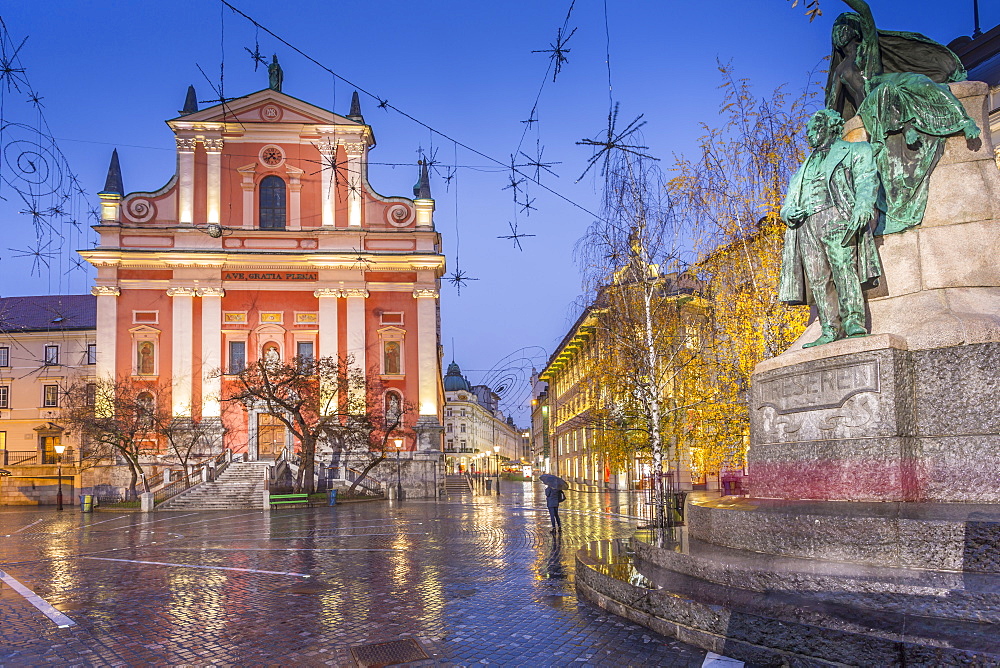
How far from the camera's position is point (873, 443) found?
568cm

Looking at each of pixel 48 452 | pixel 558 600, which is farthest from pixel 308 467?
pixel 558 600

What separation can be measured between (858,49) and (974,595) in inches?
185

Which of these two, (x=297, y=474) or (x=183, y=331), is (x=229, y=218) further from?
(x=297, y=474)

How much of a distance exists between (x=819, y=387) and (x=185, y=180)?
130ft

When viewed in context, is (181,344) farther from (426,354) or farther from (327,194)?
(426,354)

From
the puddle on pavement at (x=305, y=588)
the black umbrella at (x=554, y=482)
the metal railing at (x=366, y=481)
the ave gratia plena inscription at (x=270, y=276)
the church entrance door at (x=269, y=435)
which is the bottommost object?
the metal railing at (x=366, y=481)

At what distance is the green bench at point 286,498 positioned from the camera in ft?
93.5

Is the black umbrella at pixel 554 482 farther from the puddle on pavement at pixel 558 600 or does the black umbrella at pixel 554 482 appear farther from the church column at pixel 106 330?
the church column at pixel 106 330

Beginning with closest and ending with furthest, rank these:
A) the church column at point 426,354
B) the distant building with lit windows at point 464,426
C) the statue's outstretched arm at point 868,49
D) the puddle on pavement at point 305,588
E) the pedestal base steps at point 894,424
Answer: the pedestal base steps at point 894,424
the statue's outstretched arm at point 868,49
the puddle on pavement at point 305,588
the church column at point 426,354
the distant building with lit windows at point 464,426

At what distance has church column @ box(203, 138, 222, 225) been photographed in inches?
1578

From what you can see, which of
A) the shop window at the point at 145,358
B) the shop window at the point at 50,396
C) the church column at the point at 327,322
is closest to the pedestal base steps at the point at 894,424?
the church column at the point at 327,322

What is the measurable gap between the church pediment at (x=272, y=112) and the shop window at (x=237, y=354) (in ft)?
37.5

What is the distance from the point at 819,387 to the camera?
20.0ft

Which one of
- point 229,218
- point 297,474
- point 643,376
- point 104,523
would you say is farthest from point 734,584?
point 229,218
